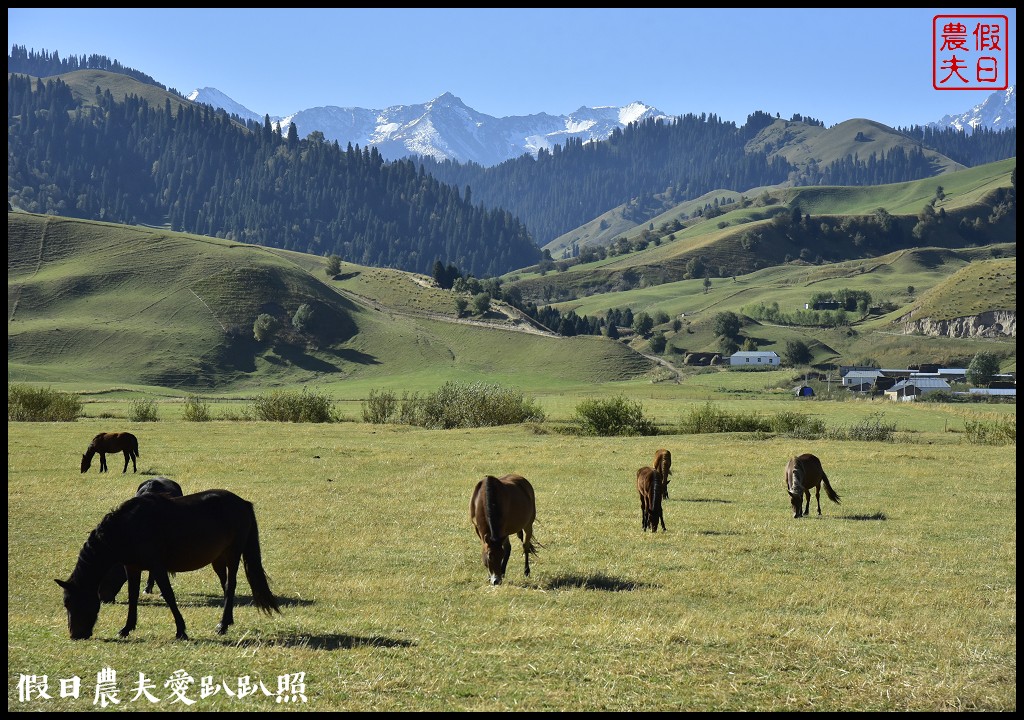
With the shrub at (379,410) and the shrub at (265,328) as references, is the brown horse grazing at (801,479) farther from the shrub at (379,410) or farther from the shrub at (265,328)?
the shrub at (265,328)

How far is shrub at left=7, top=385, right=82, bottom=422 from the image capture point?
70.1 m

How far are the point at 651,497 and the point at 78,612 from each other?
15080 mm

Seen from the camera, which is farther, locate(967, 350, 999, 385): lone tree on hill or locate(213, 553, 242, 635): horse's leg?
locate(967, 350, 999, 385): lone tree on hill

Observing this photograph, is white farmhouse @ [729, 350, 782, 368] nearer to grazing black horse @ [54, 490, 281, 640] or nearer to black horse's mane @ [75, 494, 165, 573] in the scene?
grazing black horse @ [54, 490, 281, 640]

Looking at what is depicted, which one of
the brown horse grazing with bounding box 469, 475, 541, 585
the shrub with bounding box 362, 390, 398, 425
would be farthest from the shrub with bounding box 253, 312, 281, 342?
the brown horse grazing with bounding box 469, 475, 541, 585

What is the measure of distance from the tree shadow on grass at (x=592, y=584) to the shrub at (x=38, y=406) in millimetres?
62493

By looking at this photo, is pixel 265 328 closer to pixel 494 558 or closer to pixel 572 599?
pixel 494 558

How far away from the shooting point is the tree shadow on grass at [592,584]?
17.6m

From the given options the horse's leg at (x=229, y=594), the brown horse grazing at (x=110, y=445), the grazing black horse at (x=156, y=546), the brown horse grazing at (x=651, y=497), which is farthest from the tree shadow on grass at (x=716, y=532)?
the brown horse grazing at (x=110, y=445)

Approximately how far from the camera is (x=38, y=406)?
70688mm

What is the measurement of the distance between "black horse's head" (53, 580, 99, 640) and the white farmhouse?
600 ft

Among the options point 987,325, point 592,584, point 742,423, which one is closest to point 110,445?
point 592,584

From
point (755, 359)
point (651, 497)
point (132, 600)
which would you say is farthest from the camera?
point (755, 359)

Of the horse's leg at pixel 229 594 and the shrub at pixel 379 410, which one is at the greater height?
the shrub at pixel 379 410
